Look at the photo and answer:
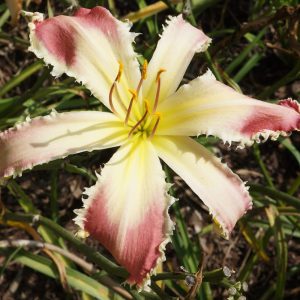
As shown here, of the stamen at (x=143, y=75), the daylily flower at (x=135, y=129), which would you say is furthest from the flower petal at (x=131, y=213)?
the stamen at (x=143, y=75)

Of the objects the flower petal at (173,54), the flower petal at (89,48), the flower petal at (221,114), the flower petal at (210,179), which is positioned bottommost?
the flower petal at (210,179)

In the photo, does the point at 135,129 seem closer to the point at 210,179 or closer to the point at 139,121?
the point at 139,121

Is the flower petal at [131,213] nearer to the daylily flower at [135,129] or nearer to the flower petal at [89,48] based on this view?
the daylily flower at [135,129]

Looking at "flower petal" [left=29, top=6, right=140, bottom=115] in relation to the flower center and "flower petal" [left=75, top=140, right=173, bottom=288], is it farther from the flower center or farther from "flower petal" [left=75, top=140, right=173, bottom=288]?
"flower petal" [left=75, top=140, right=173, bottom=288]

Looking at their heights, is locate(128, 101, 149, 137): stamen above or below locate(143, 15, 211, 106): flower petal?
below

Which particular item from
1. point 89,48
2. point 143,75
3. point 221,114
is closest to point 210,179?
point 221,114

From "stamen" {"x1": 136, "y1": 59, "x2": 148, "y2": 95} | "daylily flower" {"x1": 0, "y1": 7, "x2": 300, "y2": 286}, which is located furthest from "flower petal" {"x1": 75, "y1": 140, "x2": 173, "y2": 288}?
"stamen" {"x1": 136, "y1": 59, "x2": 148, "y2": 95}

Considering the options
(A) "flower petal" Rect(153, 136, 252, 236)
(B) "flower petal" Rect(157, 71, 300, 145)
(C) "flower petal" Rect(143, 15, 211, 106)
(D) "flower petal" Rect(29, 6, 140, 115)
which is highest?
(D) "flower petal" Rect(29, 6, 140, 115)
